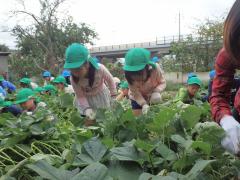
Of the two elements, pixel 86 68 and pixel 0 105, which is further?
pixel 0 105

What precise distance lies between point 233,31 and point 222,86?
0.51 m

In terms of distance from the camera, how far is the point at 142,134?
1393 mm

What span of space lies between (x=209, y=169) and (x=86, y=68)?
2294 mm

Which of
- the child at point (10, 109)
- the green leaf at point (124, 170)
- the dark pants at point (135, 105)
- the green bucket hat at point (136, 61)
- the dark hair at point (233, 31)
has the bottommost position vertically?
the child at point (10, 109)

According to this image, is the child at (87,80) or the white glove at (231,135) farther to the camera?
the child at (87,80)

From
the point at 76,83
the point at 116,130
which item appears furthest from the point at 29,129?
the point at 76,83

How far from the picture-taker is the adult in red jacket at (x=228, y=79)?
1.11 meters

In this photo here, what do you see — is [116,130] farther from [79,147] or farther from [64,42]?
[64,42]

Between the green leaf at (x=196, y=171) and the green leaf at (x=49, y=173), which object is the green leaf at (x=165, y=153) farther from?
the green leaf at (x=49, y=173)

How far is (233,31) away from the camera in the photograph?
1.10 meters

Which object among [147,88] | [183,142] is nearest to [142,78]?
[147,88]

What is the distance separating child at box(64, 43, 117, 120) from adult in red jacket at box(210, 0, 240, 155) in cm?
163

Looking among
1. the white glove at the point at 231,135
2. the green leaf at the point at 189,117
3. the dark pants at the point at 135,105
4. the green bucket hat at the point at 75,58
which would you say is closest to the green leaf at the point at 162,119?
the green leaf at the point at 189,117

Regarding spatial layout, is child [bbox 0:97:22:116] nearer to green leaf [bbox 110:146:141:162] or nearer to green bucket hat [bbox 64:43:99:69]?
green bucket hat [bbox 64:43:99:69]
